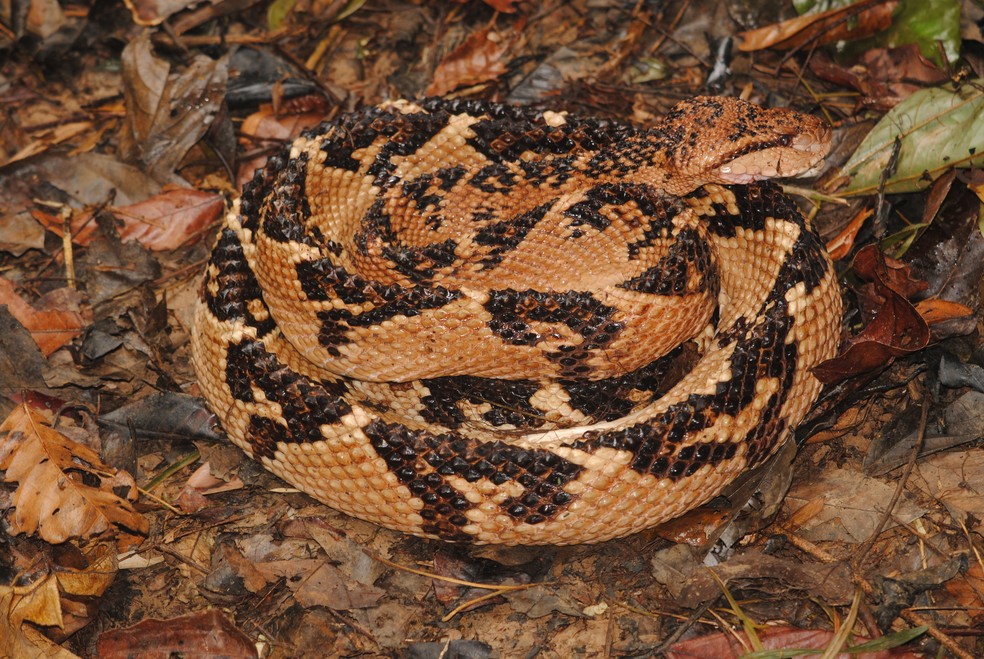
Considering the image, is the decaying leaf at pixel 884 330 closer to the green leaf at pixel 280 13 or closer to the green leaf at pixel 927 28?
the green leaf at pixel 927 28

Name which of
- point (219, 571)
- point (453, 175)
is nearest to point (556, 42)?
point (453, 175)

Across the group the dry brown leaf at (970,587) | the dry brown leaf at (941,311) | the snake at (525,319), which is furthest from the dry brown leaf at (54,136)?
the dry brown leaf at (970,587)

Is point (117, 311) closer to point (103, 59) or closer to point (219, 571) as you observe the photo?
point (219, 571)

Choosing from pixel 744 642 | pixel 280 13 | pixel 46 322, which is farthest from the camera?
pixel 280 13

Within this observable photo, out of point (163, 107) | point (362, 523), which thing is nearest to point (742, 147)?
point (362, 523)

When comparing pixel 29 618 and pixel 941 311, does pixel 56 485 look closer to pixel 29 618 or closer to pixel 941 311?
pixel 29 618

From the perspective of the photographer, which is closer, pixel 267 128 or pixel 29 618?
pixel 29 618
